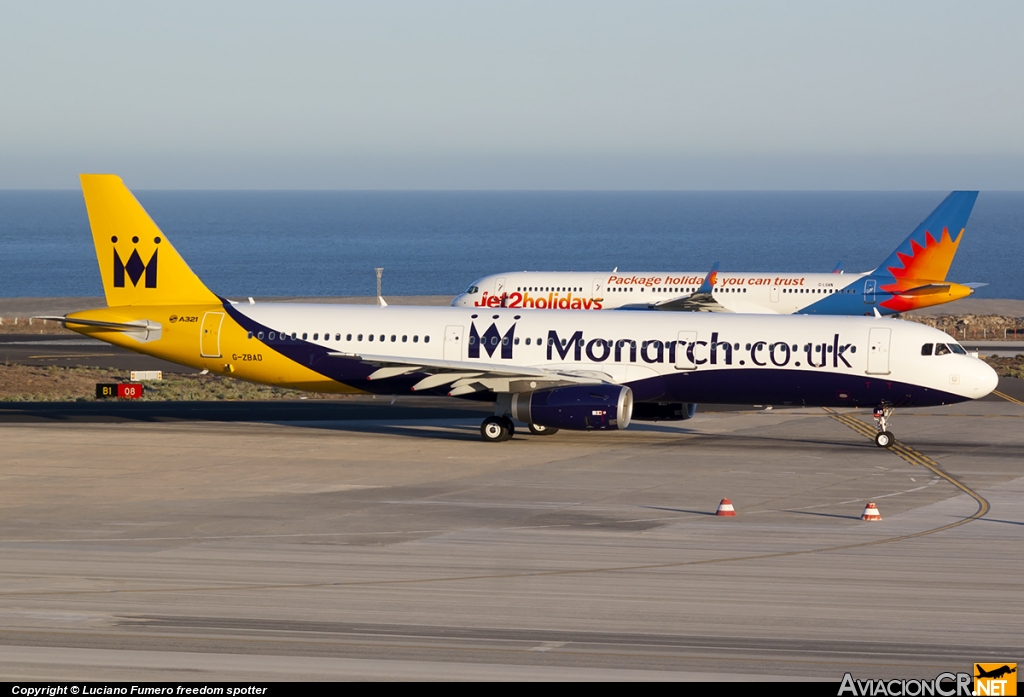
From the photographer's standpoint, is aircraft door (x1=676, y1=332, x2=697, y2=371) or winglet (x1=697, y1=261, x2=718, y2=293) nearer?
aircraft door (x1=676, y1=332, x2=697, y2=371)

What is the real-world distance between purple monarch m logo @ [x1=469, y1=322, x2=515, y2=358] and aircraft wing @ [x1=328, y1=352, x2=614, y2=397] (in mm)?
529

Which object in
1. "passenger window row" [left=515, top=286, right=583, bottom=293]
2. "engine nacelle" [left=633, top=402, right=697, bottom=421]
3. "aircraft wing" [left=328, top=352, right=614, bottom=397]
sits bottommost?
"engine nacelle" [left=633, top=402, right=697, bottom=421]

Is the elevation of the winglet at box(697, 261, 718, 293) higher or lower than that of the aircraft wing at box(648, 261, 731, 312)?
higher

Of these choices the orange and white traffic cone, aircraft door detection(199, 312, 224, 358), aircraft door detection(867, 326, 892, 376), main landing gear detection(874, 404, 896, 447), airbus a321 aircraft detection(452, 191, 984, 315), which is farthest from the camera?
airbus a321 aircraft detection(452, 191, 984, 315)

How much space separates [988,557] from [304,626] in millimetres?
12937

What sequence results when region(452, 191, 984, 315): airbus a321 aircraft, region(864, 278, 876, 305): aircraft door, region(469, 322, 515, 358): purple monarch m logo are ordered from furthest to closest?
region(452, 191, 984, 315): airbus a321 aircraft < region(864, 278, 876, 305): aircraft door < region(469, 322, 515, 358): purple monarch m logo

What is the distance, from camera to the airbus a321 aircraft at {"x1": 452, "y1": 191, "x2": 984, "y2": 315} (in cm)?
6925

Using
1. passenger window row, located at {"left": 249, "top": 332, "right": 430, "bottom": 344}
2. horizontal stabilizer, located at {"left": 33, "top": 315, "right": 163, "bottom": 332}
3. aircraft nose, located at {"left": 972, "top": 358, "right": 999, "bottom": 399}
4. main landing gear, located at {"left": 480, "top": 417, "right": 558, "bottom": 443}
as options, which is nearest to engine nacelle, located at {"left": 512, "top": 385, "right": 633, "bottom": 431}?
main landing gear, located at {"left": 480, "top": 417, "right": 558, "bottom": 443}

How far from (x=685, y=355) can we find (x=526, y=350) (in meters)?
4.95

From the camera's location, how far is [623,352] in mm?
39000

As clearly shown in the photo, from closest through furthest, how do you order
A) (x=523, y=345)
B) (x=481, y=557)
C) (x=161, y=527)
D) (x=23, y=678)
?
(x=23, y=678), (x=481, y=557), (x=161, y=527), (x=523, y=345)

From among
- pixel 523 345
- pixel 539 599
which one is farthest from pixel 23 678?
pixel 523 345

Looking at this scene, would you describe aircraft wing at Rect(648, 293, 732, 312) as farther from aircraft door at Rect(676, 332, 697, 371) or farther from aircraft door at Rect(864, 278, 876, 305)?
aircraft door at Rect(676, 332, 697, 371)

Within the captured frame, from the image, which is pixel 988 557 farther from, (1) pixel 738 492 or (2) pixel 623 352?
(2) pixel 623 352
